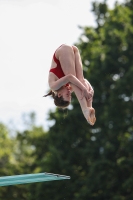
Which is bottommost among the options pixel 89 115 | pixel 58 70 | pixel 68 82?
pixel 89 115

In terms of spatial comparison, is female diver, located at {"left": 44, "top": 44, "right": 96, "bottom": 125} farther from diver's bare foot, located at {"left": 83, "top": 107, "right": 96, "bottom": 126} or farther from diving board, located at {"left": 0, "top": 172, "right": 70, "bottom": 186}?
diving board, located at {"left": 0, "top": 172, "right": 70, "bottom": 186}

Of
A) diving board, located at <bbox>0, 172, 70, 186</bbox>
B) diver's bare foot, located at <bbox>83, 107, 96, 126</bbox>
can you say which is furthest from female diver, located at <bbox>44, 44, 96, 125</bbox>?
diving board, located at <bbox>0, 172, 70, 186</bbox>

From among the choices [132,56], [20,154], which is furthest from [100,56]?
[20,154]

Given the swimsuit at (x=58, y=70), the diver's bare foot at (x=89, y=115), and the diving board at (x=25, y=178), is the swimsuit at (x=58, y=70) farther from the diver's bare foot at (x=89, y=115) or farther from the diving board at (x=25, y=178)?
the diving board at (x=25, y=178)

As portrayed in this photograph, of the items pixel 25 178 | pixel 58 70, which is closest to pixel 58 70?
pixel 58 70

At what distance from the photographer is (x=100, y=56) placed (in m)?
25.3

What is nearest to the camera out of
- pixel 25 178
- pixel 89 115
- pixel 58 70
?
pixel 89 115

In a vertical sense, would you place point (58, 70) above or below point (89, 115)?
above

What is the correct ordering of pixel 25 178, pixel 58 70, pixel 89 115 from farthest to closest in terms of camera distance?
pixel 58 70, pixel 25 178, pixel 89 115

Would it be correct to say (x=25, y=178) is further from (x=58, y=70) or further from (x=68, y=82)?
(x=58, y=70)

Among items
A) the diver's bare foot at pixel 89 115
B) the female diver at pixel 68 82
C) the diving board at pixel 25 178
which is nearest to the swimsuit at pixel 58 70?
the female diver at pixel 68 82

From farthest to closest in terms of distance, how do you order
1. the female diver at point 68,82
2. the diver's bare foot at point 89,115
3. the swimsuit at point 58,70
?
1. the swimsuit at point 58,70
2. the female diver at point 68,82
3. the diver's bare foot at point 89,115

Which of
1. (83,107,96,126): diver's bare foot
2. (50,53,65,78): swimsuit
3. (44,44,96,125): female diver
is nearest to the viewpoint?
(83,107,96,126): diver's bare foot

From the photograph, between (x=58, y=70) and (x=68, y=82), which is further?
(x=58, y=70)
